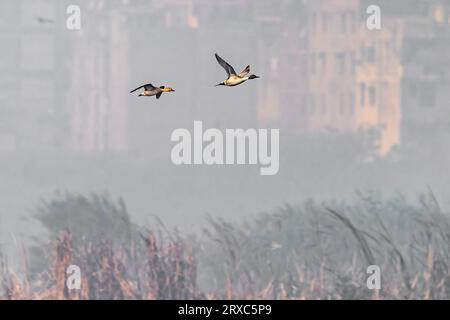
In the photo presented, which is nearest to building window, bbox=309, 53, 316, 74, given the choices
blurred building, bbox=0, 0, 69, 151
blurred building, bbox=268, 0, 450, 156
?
blurred building, bbox=268, 0, 450, 156

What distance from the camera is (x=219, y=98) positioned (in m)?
27.8

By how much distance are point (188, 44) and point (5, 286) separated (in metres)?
9.69

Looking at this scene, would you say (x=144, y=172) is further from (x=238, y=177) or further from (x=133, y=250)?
(x=133, y=250)

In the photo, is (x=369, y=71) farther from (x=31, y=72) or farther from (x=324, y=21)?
(x=31, y=72)

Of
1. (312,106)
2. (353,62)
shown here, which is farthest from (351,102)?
(353,62)

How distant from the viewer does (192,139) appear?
24.8 meters

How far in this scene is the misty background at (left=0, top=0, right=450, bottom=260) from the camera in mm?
26625

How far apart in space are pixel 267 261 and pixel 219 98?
6239mm

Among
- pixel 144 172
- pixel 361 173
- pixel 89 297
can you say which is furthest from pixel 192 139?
pixel 89 297

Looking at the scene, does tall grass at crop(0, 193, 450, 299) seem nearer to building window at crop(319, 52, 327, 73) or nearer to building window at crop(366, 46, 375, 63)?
building window at crop(319, 52, 327, 73)

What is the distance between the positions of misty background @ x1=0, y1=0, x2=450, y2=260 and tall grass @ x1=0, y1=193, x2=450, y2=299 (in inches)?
51.4

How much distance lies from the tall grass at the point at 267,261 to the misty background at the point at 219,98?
1.31 meters

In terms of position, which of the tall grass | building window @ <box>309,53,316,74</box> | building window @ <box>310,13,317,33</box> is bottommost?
the tall grass

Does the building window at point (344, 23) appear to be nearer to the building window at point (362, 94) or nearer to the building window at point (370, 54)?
the building window at point (370, 54)
